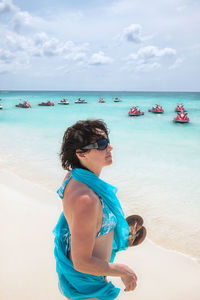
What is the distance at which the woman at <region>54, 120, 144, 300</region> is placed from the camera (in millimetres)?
1238

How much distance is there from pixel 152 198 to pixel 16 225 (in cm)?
325

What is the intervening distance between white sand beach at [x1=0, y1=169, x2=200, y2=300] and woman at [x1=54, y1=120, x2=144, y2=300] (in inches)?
63.8

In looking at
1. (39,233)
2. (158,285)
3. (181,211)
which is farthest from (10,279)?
(181,211)

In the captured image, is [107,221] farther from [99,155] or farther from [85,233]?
[99,155]

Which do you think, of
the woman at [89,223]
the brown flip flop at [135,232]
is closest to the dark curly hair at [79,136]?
the woman at [89,223]

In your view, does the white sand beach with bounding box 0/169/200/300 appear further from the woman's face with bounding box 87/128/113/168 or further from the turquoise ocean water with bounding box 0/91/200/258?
the woman's face with bounding box 87/128/113/168

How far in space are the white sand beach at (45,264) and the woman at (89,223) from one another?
5.32ft

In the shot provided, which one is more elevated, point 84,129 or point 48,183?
point 84,129

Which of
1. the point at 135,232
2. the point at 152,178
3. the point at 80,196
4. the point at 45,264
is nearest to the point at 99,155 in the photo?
the point at 80,196

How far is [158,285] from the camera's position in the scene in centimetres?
316

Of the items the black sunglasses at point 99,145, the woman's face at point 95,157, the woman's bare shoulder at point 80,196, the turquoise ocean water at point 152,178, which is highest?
the black sunglasses at point 99,145

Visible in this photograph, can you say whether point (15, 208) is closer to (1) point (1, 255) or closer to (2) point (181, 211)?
(1) point (1, 255)

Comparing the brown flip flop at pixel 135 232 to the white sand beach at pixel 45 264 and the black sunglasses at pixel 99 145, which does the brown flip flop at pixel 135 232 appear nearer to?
the black sunglasses at pixel 99 145

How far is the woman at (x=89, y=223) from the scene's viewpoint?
48.8 inches
